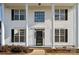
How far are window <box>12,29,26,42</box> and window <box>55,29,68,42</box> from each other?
441 cm

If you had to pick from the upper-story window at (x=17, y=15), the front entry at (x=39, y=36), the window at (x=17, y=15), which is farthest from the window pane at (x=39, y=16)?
the window at (x=17, y=15)

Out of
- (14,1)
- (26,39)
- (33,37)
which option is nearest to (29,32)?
(33,37)

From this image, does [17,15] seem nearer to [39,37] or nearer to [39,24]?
[39,24]

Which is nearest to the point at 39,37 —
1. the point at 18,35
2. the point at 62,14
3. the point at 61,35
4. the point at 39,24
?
the point at 39,24

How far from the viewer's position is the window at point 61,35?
3453 centimetres

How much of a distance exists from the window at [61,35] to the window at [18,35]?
4.41 m

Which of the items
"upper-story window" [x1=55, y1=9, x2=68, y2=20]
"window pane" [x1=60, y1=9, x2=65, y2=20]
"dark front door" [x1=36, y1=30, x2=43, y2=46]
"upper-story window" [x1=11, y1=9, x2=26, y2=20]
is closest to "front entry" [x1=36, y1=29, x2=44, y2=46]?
"dark front door" [x1=36, y1=30, x2=43, y2=46]

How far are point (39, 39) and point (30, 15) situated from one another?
3455 mm

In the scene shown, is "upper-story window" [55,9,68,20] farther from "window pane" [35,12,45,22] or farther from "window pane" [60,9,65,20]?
"window pane" [35,12,45,22]

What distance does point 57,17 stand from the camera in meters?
34.7

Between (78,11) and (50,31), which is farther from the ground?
(78,11)

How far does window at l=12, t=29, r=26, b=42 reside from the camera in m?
34.6

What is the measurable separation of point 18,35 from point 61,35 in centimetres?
575

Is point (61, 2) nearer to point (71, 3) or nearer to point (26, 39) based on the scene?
point (71, 3)
